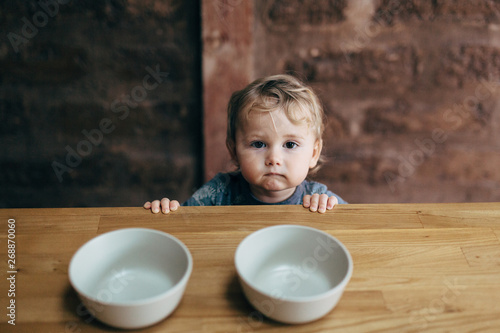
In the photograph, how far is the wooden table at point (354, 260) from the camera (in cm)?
60

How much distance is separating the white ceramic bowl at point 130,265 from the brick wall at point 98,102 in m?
1.28

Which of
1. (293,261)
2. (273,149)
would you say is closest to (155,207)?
(293,261)

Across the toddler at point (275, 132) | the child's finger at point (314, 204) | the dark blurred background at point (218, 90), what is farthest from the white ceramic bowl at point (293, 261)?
the dark blurred background at point (218, 90)

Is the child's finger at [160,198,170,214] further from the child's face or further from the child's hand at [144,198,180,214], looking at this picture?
the child's face

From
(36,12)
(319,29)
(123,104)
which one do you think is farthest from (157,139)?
(319,29)

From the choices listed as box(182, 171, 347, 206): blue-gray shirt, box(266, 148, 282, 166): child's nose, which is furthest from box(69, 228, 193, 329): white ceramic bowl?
box(182, 171, 347, 206): blue-gray shirt

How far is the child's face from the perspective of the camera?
3.90 ft

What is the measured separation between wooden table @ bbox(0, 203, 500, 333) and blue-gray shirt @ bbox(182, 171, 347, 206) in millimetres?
479

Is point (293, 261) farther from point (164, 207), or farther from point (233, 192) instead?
point (233, 192)

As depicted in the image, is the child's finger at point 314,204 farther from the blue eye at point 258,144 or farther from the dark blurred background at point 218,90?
the dark blurred background at point 218,90

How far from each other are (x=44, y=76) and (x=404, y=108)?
5.31 feet

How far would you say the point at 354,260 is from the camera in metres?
0.73

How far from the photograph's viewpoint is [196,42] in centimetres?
182

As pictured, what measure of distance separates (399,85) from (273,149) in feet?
3.33
